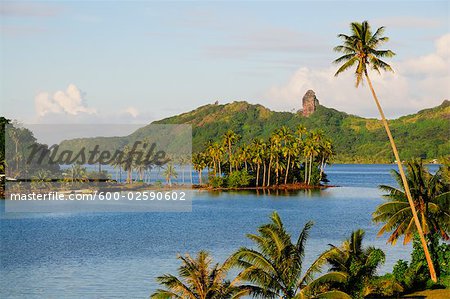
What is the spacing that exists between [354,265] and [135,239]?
178 ft

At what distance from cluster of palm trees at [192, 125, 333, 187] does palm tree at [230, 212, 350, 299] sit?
132 m

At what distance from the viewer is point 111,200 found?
6668 inches

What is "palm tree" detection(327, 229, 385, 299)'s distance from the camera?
44244 millimetres

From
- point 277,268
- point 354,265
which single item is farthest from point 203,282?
point 354,265

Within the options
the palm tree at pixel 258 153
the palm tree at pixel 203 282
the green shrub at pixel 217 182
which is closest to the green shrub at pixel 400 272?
the palm tree at pixel 203 282

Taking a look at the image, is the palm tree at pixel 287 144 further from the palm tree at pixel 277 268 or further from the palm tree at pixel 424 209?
the palm tree at pixel 277 268

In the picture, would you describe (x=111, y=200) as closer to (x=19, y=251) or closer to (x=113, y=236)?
→ (x=113, y=236)

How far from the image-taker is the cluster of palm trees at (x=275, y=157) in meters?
178

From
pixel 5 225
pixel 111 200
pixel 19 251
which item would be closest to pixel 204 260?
pixel 19 251

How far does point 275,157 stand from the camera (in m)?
176

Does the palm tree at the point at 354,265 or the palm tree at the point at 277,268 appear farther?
the palm tree at the point at 354,265

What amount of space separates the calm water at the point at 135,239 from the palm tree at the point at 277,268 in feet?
67.9

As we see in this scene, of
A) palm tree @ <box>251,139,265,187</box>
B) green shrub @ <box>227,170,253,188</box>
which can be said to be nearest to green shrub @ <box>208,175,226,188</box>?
green shrub @ <box>227,170,253,188</box>

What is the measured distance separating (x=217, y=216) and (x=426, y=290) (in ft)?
243
